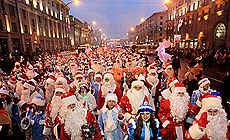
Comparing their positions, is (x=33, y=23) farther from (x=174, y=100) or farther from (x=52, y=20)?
(x=174, y=100)

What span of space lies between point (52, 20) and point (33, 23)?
13034 millimetres

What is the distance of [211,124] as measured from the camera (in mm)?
3004

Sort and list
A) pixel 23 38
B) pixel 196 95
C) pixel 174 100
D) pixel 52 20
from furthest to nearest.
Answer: pixel 52 20
pixel 23 38
pixel 196 95
pixel 174 100

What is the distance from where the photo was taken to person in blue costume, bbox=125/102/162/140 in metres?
3.02

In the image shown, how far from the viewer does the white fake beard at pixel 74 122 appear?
3.03 meters

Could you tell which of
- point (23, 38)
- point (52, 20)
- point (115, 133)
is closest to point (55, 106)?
point (115, 133)

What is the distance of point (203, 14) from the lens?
3475 cm

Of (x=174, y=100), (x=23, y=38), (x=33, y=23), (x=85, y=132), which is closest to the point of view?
(x=85, y=132)

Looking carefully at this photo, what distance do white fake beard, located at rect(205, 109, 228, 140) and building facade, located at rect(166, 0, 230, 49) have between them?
2250 centimetres

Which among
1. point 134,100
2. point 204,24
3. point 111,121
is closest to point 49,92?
point 111,121

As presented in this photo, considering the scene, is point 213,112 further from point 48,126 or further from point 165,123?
point 48,126

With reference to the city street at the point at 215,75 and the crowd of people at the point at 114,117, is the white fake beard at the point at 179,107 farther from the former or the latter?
the city street at the point at 215,75

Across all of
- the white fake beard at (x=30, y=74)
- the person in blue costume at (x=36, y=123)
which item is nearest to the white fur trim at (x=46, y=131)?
the person in blue costume at (x=36, y=123)

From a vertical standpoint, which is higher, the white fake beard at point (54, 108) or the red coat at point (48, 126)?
the white fake beard at point (54, 108)
